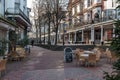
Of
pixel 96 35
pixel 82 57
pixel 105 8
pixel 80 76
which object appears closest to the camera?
pixel 80 76

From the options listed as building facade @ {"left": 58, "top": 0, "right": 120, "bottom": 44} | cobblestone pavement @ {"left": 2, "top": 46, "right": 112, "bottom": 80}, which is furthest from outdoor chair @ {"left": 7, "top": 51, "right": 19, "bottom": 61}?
building facade @ {"left": 58, "top": 0, "right": 120, "bottom": 44}

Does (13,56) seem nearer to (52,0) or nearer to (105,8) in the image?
(52,0)

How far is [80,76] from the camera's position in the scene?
1249 centimetres

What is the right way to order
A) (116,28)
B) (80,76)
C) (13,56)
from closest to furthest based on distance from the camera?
(116,28), (80,76), (13,56)

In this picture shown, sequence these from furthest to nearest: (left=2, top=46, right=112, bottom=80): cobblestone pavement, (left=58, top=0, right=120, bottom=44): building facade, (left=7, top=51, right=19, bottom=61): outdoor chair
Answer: (left=58, top=0, right=120, bottom=44): building facade → (left=7, top=51, right=19, bottom=61): outdoor chair → (left=2, top=46, right=112, bottom=80): cobblestone pavement

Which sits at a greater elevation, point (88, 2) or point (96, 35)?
point (88, 2)

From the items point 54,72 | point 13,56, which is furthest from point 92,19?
point 54,72

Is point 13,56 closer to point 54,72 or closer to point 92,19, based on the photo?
point 54,72

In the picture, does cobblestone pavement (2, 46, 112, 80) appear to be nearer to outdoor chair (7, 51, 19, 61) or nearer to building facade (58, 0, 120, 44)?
outdoor chair (7, 51, 19, 61)

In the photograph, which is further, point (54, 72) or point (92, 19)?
point (92, 19)

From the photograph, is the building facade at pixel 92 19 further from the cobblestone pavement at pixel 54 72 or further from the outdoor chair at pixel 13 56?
the cobblestone pavement at pixel 54 72

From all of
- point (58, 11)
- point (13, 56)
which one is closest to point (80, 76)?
point (13, 56)

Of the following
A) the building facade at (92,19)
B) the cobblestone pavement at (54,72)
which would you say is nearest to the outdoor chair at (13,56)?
the cobblestone pavement at (54,72)

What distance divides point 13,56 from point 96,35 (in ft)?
116
